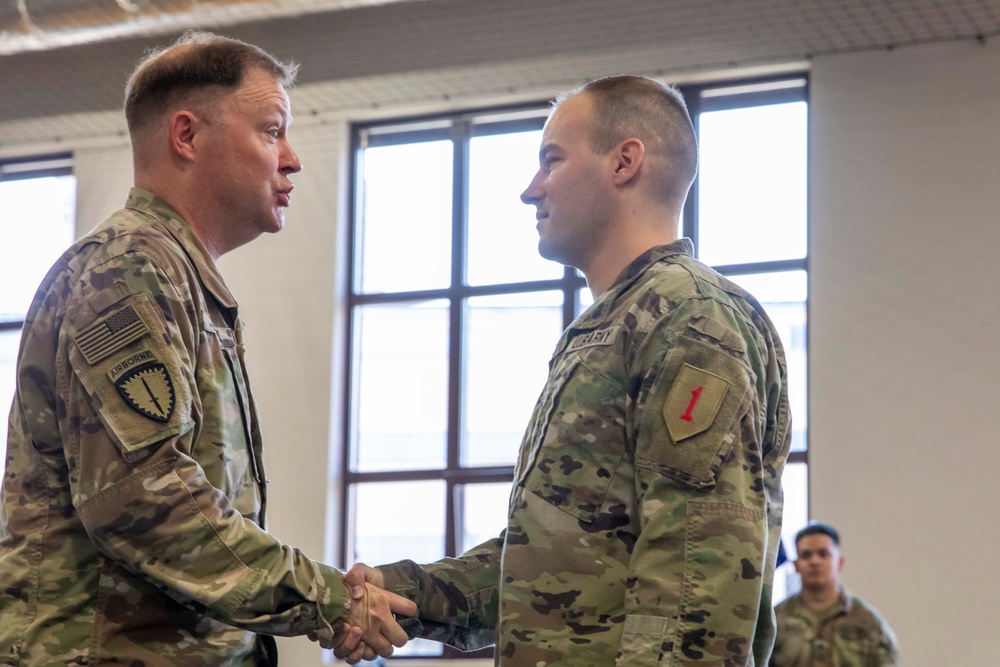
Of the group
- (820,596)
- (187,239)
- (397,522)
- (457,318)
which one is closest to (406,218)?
(457,318)

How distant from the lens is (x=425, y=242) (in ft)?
27.7

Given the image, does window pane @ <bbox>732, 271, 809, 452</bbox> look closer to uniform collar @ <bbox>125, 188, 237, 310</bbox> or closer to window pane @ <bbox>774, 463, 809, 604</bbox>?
window pane @ <bbox>774, 463, 809, 604</bbox>

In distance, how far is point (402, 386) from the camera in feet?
27.2

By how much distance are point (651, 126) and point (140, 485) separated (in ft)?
3.88

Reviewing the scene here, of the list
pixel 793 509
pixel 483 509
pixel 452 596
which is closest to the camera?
pixel 452 596

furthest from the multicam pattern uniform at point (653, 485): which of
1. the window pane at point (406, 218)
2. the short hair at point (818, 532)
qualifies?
the window pane at point (406, 218)

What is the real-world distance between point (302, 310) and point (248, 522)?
6.20 m

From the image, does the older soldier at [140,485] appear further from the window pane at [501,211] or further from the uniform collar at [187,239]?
the window pane at [501,211]

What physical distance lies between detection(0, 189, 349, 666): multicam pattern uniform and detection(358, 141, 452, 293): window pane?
6.18 m

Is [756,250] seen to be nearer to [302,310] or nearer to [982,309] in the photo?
[982,309]

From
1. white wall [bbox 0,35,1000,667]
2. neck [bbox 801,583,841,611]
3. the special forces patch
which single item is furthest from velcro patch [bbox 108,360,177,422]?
white wall [bbox 0,35,1000,667]

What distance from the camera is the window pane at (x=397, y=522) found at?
8008 mm

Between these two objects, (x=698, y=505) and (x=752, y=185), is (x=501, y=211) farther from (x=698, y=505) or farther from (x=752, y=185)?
(x=698, y=505)

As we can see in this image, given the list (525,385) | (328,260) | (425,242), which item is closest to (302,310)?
(328,260)
